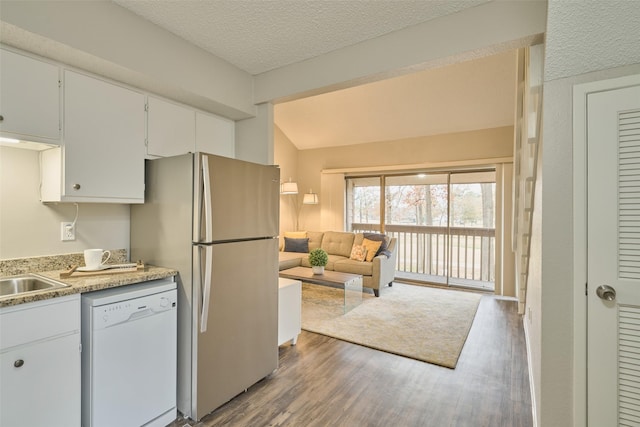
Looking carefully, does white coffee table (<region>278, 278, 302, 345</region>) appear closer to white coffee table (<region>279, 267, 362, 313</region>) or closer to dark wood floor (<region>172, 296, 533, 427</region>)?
dark wood floor (<region>172, 296, 533, 427</region>)

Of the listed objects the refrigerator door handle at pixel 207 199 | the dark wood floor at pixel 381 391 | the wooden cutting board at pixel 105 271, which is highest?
the refrigerator door handle at pixel 207 199

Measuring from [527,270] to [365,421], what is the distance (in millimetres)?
2310

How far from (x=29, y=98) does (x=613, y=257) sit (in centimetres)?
315

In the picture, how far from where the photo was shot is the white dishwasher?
160 cm

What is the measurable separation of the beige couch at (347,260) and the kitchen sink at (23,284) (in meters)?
3.54

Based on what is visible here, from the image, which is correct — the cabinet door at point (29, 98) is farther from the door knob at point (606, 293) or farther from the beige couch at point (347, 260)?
the beige couch at point (347, 260)

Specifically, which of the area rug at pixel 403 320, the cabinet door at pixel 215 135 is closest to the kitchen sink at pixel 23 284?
the cabinet door at pixel 215 135

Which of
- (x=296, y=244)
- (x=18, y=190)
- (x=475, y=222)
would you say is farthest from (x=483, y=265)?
(x=18, y=190)

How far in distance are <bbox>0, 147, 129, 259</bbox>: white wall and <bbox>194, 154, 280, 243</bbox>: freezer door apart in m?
0.89

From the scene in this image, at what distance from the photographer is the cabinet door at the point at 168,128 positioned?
2.26m

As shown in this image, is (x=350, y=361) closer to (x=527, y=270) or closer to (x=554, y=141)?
(x=527, y=270)

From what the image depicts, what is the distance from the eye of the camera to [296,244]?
6.17 meters

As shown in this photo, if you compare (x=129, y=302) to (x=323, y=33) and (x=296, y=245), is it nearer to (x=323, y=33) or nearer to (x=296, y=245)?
(x=323, y=33)

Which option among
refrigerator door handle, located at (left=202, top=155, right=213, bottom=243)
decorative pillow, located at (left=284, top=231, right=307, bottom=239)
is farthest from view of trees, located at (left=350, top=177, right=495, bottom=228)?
refrigerator door handle, located at (left=202, top=155, right=213, bottom=243)
